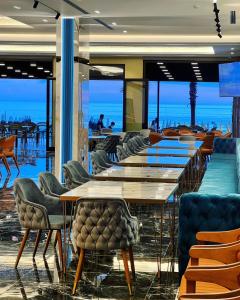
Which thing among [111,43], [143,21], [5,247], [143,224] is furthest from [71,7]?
[111,43]

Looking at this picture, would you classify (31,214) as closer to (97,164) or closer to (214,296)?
(214,296)

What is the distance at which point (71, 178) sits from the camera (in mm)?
7992

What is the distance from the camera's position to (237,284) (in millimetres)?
3795

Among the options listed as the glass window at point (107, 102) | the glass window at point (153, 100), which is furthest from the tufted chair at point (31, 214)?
→ the glass window at point (153, 100)

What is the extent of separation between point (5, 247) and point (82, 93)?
563 cm

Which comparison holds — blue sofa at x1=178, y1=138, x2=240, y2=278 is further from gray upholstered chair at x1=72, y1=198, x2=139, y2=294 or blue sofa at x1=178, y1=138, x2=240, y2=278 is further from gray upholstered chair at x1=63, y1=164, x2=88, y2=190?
gray upholstered chair at x1=63, y1=164, x2=88, y2=190

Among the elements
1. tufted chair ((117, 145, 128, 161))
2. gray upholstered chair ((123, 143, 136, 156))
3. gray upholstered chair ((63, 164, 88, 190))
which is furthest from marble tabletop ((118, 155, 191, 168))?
gray upholstered chair ((123, 143, 136, 156))

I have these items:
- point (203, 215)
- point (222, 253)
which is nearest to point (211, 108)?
point (203, 215)

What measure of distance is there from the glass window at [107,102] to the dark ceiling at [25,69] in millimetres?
2482

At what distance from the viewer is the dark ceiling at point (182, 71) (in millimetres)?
24938

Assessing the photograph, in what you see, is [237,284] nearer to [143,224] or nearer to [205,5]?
[143,224]

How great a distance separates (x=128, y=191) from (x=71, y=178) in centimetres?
178

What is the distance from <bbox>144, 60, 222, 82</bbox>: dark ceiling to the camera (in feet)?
81.8

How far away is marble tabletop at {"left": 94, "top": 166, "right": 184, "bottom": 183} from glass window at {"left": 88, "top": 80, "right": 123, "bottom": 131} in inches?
557
